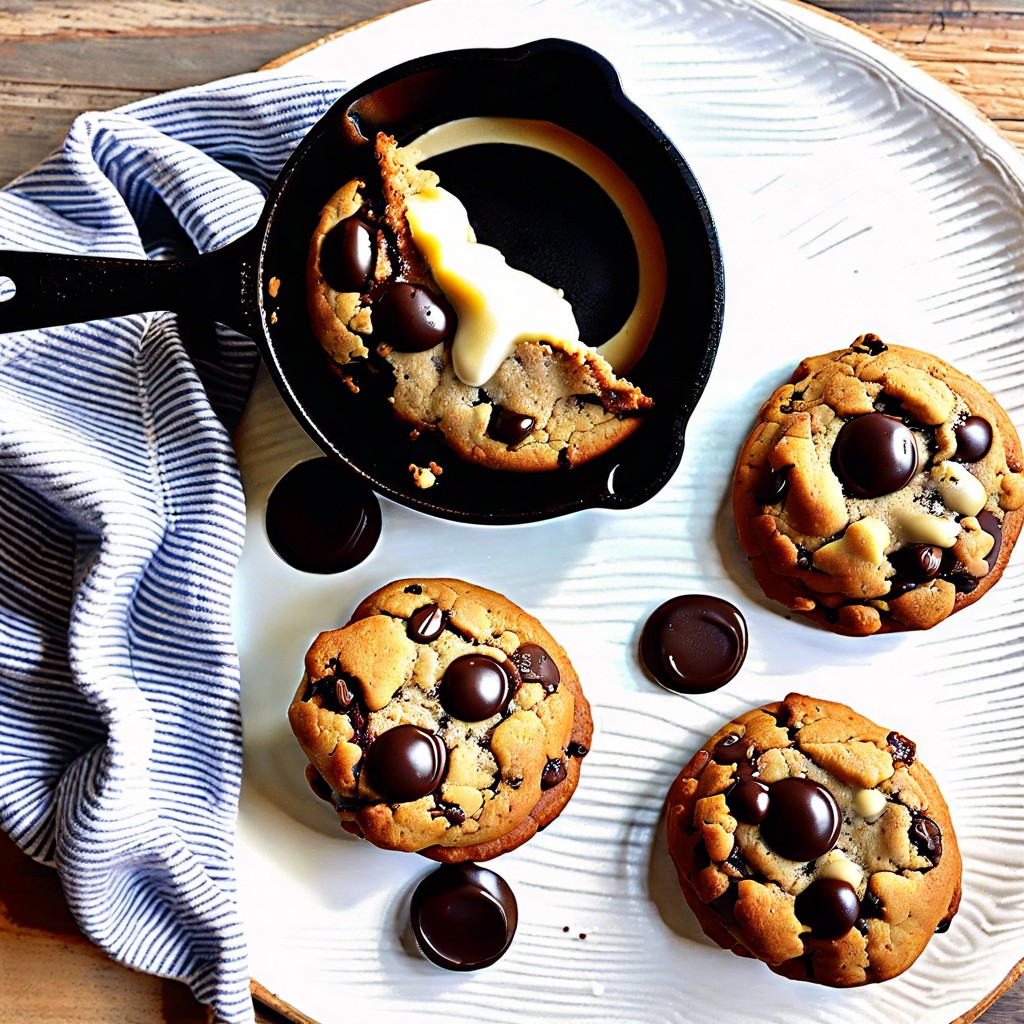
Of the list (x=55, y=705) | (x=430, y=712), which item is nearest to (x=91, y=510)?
(x=55, y=705)

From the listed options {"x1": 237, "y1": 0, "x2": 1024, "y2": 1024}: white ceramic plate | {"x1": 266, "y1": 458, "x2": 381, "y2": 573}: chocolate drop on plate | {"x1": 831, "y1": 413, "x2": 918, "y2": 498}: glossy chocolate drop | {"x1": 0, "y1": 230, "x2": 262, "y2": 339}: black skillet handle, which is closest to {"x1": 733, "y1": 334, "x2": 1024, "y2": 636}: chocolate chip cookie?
{"x1": 831, "y1": 413, "x2": 918, "y2": 498}: glossy chocolate drop

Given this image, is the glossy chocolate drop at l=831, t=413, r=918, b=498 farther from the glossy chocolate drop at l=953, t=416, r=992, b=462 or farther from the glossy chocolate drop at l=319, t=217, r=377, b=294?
the glossy chocolate drop at l=319, t=217, r=377, b=294

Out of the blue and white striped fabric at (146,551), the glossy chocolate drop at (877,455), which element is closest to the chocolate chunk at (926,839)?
the glossy chocolate drop at (877,455)

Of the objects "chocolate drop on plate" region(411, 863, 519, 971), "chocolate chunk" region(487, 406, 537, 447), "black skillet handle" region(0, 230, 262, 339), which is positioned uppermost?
"black skillet handle" region(0, 230, 262, 339)

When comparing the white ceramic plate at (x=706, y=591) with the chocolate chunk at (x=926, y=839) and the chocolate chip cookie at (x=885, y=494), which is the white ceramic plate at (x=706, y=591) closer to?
the chocolate chip cookie at (x=885, y=494)

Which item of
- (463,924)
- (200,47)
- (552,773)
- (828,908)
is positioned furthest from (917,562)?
(200,47)

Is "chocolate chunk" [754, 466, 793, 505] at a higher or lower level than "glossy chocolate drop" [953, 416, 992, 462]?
lower
